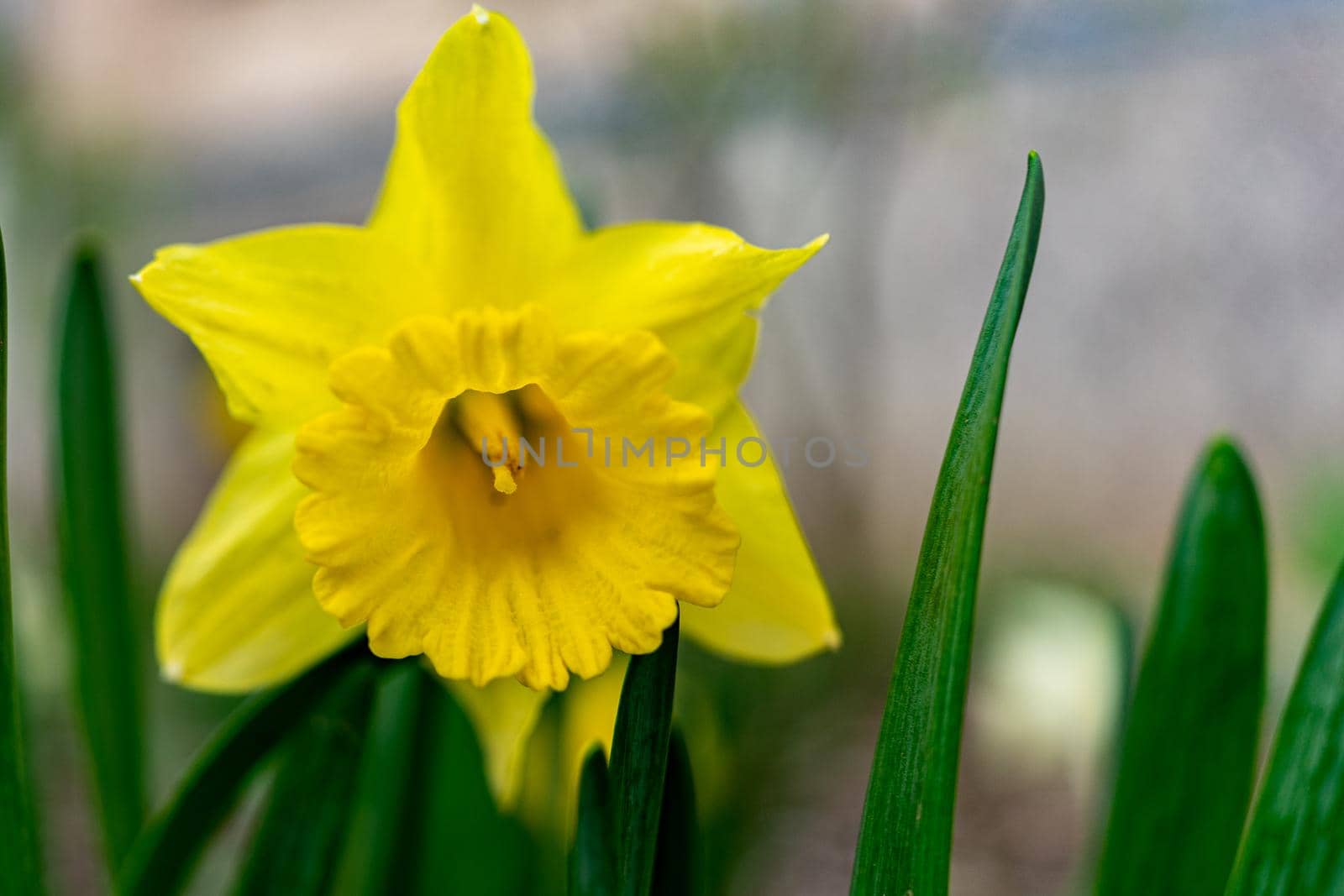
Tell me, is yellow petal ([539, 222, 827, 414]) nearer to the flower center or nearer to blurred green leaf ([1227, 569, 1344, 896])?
the flower center

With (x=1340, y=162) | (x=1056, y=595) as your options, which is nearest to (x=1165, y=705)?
(x=1056, y=595)

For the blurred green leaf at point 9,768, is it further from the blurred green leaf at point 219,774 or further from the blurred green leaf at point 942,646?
the blurred green leaf at point 942,646

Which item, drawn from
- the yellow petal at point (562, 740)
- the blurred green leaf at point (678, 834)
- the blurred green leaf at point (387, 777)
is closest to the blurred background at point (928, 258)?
the yellow petal at point (562, 740)

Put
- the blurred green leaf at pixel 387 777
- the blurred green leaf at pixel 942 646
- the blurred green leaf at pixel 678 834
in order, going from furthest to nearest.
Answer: the blurred green leaf at pixel 387 777 < the blurred green leaf at pixel 678 834 < the blurred green leaf at pixel 942 646

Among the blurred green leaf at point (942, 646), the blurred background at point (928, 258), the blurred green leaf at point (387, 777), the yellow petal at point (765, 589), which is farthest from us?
the blurred background at point (928, 258)

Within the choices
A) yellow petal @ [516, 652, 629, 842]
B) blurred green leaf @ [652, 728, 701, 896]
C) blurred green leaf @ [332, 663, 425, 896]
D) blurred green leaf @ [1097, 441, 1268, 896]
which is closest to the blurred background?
yellow petal @ [516, 652, 629, 842]

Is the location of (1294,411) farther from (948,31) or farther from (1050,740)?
(948,31)
